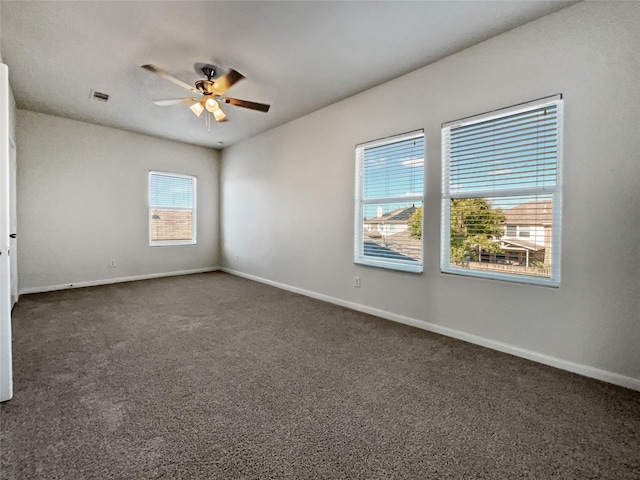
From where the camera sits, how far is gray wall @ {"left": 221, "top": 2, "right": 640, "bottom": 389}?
1992 millimetres

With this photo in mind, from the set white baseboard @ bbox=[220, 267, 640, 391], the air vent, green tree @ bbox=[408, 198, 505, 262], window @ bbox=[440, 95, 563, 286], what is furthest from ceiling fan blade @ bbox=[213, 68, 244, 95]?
white baseboard @ bbox=[220, 267, 640, 391]

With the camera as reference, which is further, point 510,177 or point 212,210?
point 212,210

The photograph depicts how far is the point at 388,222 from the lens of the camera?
11.3 feet

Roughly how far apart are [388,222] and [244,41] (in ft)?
7.43

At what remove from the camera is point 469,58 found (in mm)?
2664

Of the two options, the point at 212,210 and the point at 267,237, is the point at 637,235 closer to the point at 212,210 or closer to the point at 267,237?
the point at 267,237

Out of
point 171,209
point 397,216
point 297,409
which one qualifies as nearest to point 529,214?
point 397,216

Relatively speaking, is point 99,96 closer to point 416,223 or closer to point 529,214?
point 416,223

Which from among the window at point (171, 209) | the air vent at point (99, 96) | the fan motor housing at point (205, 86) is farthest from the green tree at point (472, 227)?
the window at point (171, 209)

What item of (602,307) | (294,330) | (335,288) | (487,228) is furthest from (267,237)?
(602,307)

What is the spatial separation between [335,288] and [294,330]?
1.11 m

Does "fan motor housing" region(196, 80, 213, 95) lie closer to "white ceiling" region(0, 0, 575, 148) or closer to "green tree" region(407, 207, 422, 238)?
"white ceiling" region(0, 0, 575, 148)

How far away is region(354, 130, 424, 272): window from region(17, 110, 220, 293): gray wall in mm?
3924

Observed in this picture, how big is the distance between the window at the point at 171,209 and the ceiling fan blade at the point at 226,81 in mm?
3243
